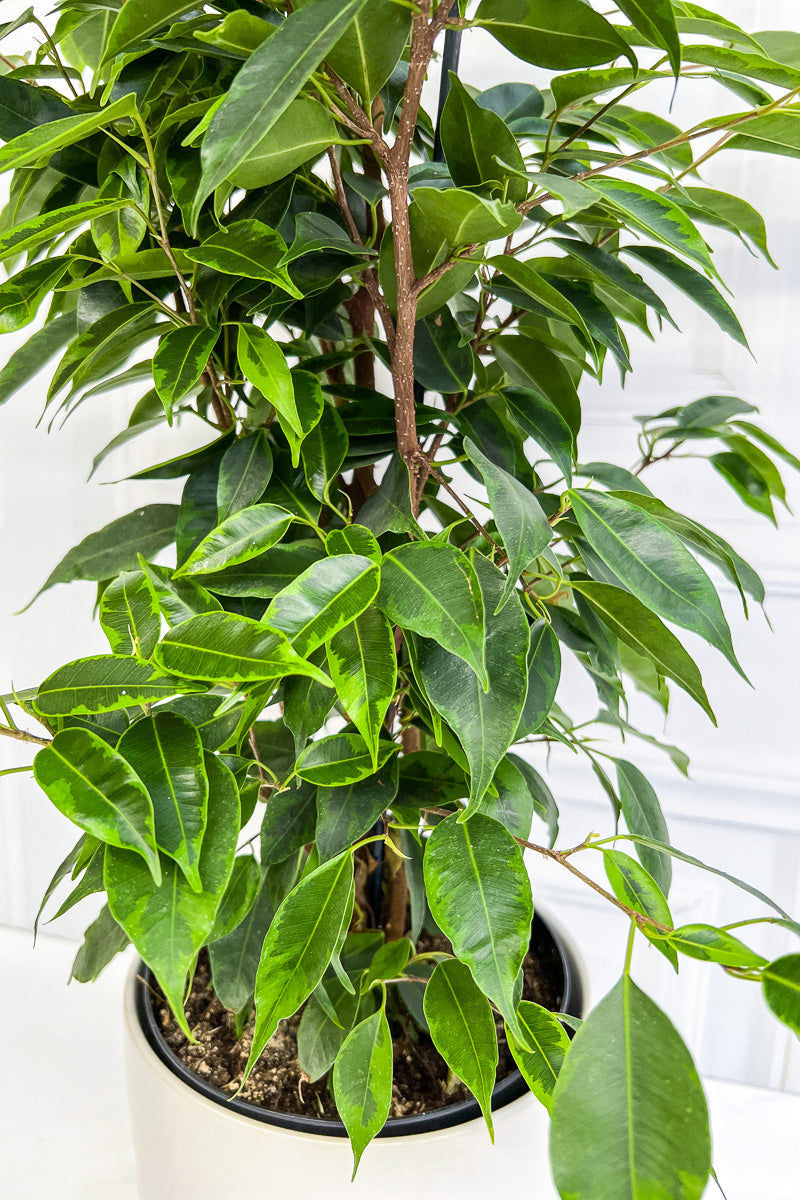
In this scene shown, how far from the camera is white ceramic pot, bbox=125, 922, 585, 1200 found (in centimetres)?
53

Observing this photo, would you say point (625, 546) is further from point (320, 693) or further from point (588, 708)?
point (588, 708)

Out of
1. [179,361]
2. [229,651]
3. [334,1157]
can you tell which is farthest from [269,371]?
[334,1157]

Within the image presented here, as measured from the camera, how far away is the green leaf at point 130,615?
0.36 m

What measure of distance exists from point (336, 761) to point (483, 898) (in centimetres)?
9

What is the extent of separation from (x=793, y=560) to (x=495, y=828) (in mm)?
603

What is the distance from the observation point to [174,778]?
317 mm

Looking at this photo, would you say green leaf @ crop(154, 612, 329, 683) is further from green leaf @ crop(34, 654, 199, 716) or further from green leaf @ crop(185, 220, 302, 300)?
green leaf @ crop(185, 220, 302, 300)

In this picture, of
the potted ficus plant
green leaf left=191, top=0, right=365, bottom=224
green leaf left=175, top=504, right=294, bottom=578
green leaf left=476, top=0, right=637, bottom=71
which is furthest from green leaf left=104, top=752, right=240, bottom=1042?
green leaf left=476, top=0, right=637, bottom=71

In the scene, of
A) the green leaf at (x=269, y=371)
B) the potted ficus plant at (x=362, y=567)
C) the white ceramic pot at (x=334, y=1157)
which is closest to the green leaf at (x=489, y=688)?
the potted ficus plant at (x=362, y=567)

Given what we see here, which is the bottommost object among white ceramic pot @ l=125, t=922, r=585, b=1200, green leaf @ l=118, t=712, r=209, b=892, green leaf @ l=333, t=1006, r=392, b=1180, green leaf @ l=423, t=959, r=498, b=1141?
white ceramic pot @ l=125, t=922, r=585, b=1200

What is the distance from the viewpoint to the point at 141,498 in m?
1.08

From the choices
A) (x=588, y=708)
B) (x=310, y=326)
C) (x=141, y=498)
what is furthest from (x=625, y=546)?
(x=141, y=498)

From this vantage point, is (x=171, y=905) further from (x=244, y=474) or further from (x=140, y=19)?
(x=140, y=19)

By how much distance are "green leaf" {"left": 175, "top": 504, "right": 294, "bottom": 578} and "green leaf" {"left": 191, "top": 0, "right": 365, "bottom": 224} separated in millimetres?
136
